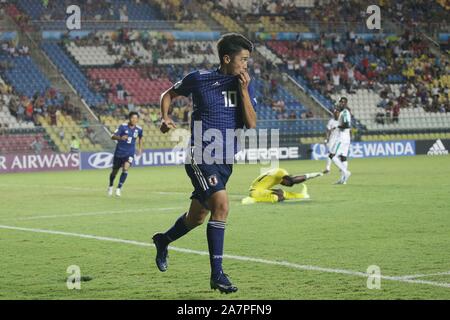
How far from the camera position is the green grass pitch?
795cm

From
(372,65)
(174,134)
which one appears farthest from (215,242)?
(372,65)

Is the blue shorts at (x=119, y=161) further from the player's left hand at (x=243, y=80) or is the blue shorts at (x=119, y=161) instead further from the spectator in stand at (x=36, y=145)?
the player's left hand at (x=243, y=80)

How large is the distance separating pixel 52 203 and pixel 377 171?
44.4 ft

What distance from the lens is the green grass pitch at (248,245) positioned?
7.95 metres

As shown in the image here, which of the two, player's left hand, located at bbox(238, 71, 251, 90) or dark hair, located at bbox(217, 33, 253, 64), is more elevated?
dark hair, located at bbox(217, 33, 253, 64)

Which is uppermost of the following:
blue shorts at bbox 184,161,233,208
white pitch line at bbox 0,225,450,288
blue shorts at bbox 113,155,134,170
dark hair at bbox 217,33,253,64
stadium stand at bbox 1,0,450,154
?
stadium stand at bbox 1,0,450,154

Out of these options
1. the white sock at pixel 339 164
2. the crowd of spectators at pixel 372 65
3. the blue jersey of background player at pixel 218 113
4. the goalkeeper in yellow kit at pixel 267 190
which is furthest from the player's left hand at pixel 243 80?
the crowd of spectators at pixel 372 65

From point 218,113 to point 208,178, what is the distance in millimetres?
654

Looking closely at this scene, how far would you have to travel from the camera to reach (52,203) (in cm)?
1861

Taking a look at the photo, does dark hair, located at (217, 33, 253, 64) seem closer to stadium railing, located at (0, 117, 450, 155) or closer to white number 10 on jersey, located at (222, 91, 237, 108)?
white number 10 on jersey, located at (222, 91, 237, 108)

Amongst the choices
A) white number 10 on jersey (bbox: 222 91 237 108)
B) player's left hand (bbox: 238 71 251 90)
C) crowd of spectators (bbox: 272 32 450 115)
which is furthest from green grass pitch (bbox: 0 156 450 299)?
crowd of spectators (bbox: 272 32 450 115)

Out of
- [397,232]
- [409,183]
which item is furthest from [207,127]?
[409,183]

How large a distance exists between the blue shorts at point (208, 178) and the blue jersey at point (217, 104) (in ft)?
0.40

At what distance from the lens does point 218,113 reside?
8219 millimetres
